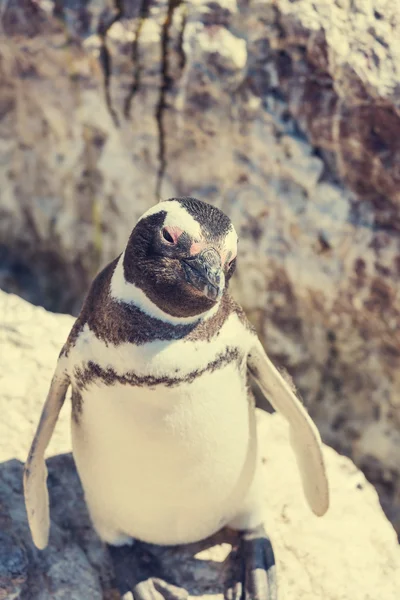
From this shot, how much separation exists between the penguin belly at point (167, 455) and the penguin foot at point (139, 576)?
0.05m

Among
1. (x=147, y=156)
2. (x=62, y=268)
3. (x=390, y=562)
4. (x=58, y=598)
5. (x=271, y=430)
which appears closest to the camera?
(x=58, y=598)

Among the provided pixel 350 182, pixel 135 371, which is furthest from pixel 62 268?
pixel 135 371

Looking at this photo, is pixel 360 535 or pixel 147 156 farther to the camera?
pixel 147 156

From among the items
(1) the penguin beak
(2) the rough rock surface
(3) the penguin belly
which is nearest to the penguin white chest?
(3) the penguin belly

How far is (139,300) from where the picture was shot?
1475 millimetres

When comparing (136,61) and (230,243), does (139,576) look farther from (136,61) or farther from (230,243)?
(136,61)

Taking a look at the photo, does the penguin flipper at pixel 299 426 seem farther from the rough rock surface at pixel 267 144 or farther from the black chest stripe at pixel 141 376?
the rough rock surface at pixel 267 144

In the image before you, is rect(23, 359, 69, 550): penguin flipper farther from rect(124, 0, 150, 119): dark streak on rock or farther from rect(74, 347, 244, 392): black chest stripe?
rect(124, 0, 150, 119): dark streak on rock

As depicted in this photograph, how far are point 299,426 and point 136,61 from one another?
1441 millimetres

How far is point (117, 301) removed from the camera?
1490 millimetres

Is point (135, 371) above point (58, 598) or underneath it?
above

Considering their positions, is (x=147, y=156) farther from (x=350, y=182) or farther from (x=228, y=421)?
(x=228, y=421)

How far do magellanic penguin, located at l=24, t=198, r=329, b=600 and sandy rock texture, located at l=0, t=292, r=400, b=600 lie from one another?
83 millimetres

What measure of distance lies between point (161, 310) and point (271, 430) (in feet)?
2.93
